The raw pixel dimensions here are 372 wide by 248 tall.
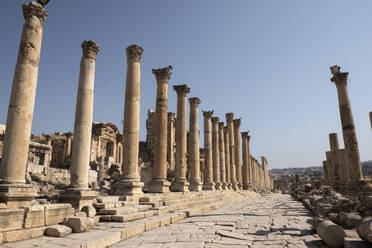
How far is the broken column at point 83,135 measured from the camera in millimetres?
9094

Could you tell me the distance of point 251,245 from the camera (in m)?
5.71

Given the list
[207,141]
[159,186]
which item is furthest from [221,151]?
[159,186]

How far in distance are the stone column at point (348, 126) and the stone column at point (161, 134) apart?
503 inches

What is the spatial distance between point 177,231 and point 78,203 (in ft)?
11.6

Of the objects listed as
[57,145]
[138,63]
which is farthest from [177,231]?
[57,145]

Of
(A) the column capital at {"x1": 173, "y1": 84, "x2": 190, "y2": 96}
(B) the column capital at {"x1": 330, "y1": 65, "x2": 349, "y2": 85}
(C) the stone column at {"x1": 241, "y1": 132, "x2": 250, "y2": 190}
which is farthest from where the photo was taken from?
(C) the stone column at {"x1": 241, "y1": 132, "x2": 250, "y2": 190}

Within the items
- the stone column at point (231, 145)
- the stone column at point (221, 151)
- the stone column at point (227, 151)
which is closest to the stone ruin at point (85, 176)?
the stone column at point (221, 151)

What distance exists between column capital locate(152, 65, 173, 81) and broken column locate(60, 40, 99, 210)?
6074 millimetres

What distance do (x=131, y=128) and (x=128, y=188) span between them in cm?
280

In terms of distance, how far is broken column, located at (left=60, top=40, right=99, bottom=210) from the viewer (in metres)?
9.09

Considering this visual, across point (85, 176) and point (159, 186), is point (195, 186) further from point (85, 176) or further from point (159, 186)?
point (85, 176)

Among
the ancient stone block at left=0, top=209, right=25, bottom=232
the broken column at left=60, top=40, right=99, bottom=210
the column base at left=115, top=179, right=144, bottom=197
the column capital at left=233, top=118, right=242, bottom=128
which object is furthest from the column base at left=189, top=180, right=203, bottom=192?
the column capital at left=233, top=118, right=242, bottom=128

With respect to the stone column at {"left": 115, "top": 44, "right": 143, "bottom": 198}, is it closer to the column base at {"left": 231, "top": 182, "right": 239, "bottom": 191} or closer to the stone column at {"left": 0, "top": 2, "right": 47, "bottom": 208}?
the stone column at {"left": 0, "top": 2, "right": 47, "bottom": 208}

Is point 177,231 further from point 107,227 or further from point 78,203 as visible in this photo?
point 78,203
